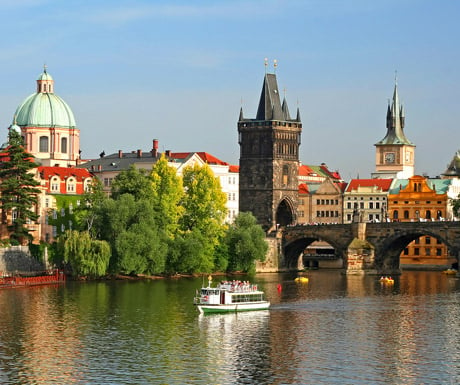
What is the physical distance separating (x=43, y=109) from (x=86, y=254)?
56.9m

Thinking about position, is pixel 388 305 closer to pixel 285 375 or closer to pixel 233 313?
pixel 233 313

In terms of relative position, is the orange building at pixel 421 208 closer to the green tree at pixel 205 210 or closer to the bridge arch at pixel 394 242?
the bridge arch at pixel 394 242

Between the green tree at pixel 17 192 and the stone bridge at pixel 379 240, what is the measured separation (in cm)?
4466

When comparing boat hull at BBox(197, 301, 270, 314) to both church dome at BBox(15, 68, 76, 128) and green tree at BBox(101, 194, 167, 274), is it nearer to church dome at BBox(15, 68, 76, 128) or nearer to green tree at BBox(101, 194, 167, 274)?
green tree at BBox(101, 194, 167, 274)

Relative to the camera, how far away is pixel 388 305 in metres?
109

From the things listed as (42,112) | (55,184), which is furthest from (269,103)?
(55,184)

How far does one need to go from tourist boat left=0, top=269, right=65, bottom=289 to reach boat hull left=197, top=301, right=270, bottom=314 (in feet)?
88.1

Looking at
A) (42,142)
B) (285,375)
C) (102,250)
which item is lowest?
(285,375)

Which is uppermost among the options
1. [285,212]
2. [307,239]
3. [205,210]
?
[285,212]

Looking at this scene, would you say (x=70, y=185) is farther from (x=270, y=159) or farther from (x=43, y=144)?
(x=270, y=159)

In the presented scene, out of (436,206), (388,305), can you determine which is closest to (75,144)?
(436,206)

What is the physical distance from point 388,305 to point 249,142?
8040cm

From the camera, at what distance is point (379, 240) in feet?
515

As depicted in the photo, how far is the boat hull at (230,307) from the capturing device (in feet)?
323
